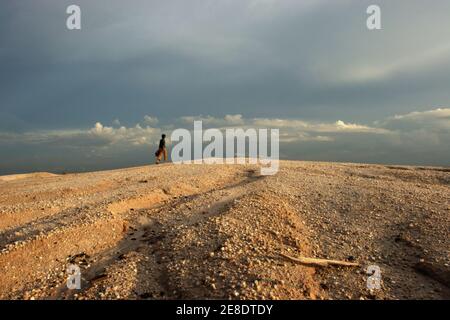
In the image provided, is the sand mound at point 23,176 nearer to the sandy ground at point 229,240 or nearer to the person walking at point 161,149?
the person walking at point 161,149

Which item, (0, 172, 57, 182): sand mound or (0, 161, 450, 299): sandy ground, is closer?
(0, 161, 450, 299): sandy ground

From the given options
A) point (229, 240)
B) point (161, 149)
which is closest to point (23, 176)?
point (161, 149)

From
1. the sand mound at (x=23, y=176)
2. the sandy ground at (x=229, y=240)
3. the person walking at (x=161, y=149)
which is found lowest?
the sandy ground at (x=229, y=240)

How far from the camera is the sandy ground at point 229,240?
8.61m

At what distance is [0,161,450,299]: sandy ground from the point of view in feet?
28.2

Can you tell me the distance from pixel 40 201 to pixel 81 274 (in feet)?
30.0

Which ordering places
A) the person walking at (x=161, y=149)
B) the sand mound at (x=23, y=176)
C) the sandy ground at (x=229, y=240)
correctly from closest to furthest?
1. the sandy ground at (x=229, y=240)
2. the sand mound at (x=23, y=176)
3. the person walking at (x=161, y=149)

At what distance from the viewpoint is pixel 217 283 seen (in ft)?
27.4

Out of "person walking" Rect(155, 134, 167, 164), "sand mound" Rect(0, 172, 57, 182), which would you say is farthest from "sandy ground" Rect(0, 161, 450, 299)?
"person walking" Rect(155, 134, 167, 164)

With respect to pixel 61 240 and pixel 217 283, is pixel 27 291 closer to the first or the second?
pixel 61 240

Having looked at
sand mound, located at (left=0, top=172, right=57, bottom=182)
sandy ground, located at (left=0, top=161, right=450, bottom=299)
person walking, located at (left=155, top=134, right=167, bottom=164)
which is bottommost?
sandy ground, located at (left=0, top=161, right=450, bottom=299)

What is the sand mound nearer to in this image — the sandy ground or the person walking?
the person walking

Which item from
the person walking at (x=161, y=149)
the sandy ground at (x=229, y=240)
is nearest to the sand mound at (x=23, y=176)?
the person walking at (x=161, y=149)

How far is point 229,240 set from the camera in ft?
34.6
